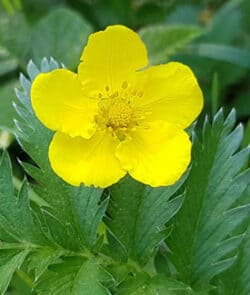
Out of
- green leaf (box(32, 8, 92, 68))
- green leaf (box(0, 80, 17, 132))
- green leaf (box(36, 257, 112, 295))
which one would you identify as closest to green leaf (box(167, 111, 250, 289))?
green leaf (box(36, 257, 112, 295))

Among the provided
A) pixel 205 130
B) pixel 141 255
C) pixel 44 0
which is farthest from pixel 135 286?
pixel 44 0

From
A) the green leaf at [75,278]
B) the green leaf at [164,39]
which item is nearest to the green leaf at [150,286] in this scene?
the green leaf at [75,278]

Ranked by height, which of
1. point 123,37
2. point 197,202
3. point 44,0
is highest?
point 123,37

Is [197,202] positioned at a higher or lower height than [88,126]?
lower

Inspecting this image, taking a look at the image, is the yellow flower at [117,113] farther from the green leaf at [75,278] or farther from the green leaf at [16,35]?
the green leaf at [16,35]

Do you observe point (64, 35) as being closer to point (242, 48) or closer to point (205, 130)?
point (242, 48)

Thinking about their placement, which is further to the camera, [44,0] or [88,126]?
[44,0]

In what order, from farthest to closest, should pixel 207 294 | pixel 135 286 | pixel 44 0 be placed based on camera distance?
pixel 44 0 → pixel 207 294 → pixel 135 286

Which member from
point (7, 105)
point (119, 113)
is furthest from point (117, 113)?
point (7, 105)
